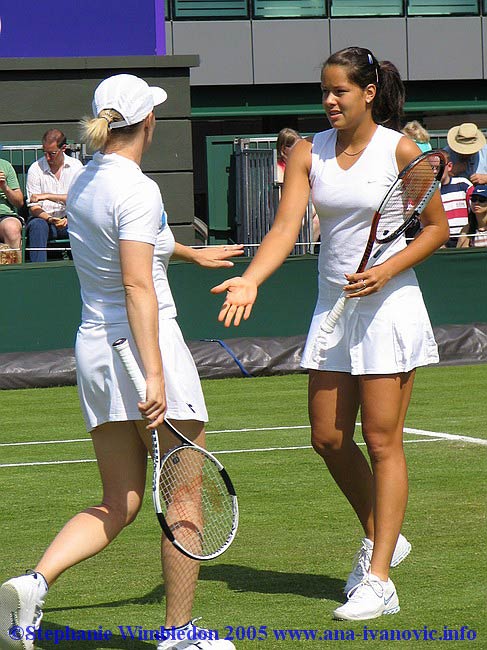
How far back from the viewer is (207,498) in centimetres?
470

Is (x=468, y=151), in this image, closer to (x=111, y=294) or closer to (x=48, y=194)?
(x=48, y=194)

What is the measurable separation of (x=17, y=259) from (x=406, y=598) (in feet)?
32.1

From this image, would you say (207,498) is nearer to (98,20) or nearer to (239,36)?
(98,20)

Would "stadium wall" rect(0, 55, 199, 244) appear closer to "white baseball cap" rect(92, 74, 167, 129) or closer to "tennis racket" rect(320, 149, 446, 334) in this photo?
"tennis racket" rect(320, 149, 446, 334)

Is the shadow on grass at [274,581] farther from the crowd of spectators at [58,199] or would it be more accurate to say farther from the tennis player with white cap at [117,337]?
the crowd of spectators at [58,199]

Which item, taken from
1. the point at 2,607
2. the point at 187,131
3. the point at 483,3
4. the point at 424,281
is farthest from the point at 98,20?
the point at 2,607

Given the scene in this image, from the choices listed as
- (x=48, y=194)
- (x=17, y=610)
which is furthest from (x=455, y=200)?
(x=17, y=610)

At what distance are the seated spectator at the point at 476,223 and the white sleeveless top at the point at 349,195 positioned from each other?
9630 mm

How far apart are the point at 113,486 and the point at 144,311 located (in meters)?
0.72

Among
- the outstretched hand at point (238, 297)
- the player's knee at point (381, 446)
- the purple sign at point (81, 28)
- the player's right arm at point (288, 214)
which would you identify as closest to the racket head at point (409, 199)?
the player's right arm at point (288, 214)

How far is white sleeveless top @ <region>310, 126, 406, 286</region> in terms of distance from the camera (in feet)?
17.1

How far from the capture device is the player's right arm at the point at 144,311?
4.34 meters

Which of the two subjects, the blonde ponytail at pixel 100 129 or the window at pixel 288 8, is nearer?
the blonde ponytail at pixel 100 129

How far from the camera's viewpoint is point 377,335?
17.0ft
